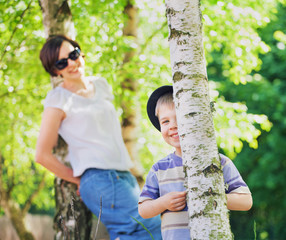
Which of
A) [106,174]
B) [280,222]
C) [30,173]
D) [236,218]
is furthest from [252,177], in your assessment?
[106,174]

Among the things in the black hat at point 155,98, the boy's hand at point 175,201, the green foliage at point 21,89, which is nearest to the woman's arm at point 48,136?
the black hat at point 155,98

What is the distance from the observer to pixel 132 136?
571cm

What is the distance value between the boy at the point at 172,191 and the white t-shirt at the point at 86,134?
0.97 m

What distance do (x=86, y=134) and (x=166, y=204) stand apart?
1297 millimetres

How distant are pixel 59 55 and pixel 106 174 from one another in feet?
3.43

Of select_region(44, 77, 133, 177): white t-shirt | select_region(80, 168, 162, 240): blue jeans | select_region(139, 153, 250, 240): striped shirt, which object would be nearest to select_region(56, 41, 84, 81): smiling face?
select_region(44, 77, 133, 177): white t-shirt

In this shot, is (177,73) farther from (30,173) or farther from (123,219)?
(30,173)

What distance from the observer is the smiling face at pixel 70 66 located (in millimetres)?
3290

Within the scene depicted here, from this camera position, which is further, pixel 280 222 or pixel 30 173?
pixel 280 222

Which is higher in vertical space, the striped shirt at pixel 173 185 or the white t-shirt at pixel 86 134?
the white t-shirt at pixel 86 134

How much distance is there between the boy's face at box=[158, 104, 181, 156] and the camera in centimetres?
221

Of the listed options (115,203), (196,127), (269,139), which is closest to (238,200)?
(196,127)

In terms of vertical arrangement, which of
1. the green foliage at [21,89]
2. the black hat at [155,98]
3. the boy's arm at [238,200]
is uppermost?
the green foliage at [21,89]

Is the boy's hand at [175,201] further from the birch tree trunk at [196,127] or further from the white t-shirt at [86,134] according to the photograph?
the white t-shirt at [86,134]
